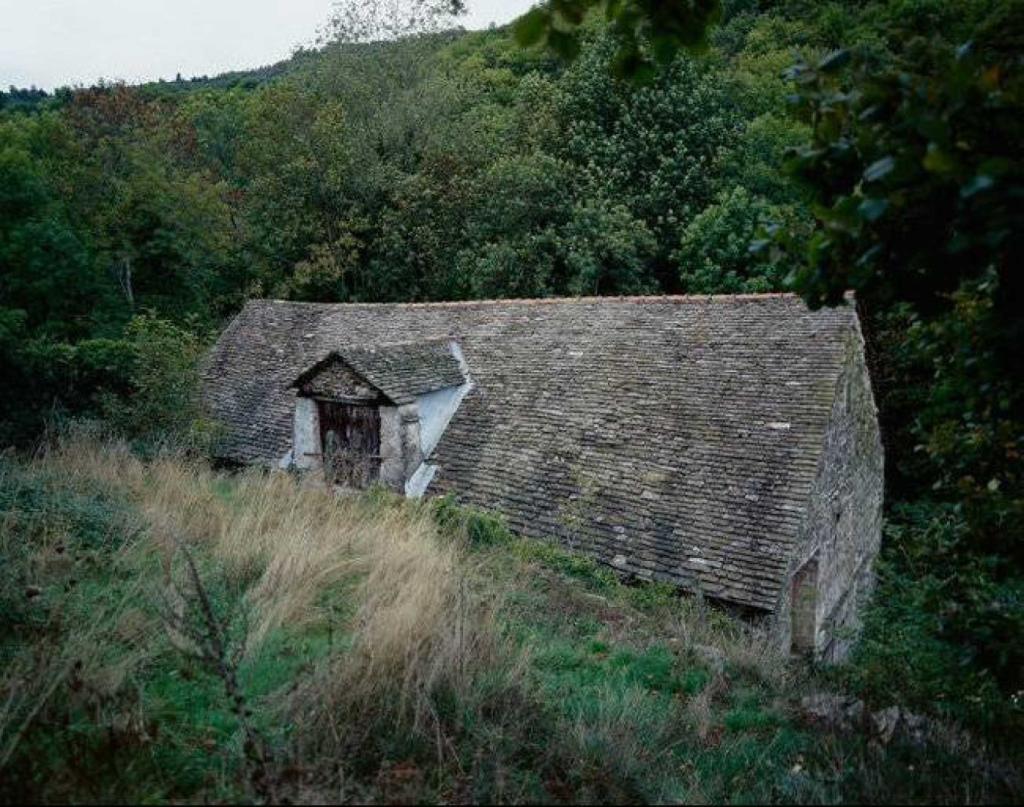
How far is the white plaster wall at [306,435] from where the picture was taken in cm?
1334

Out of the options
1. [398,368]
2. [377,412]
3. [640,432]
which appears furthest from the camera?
[398,368]

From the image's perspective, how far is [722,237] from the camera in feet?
61.2

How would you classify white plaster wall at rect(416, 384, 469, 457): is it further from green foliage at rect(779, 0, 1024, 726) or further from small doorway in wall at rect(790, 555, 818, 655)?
green foliage at rect(779, 0, 1024, 726)

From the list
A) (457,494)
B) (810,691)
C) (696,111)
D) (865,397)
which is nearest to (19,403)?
(457,494)

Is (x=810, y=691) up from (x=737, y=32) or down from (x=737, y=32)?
down

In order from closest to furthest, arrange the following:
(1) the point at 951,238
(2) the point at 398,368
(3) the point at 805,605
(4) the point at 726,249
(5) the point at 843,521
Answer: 1. (1) the point at 951,238
2. (3) the point at 805,605
3. (5) the point at 843,521
4. (2) the point at 398,368
5. (4) the point at 726,249

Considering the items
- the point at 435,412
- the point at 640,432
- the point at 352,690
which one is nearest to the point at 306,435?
the point at 435,412

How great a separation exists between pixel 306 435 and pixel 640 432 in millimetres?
6666

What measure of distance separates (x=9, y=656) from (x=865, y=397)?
1296cm

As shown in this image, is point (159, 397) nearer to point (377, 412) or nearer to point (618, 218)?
point (377, 412)

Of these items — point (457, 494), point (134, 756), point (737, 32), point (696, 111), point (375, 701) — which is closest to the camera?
point (134, 756)

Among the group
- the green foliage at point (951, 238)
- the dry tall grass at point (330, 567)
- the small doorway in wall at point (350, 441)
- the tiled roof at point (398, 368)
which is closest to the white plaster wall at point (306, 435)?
the small doorway in wall at point (350, 441)

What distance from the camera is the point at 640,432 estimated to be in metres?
11.3

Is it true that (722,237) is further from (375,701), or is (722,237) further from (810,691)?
(375,701)
